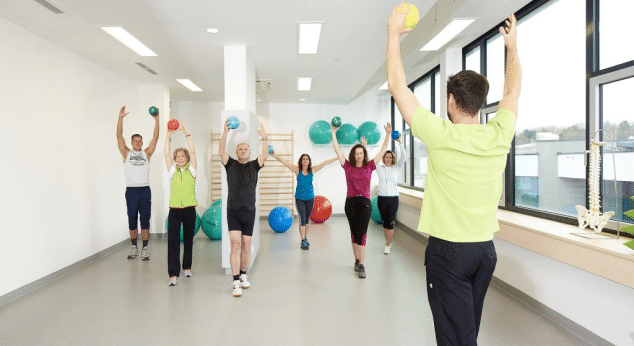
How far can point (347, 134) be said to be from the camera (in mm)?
8383

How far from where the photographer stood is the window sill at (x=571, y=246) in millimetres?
2334

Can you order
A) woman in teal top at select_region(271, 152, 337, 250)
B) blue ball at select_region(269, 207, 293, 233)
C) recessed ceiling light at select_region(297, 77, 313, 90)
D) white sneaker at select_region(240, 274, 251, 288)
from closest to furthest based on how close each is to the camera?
white sneaker at select_region(240, 274, 251, 288) → woman in teal top at select_region(271, 152, 337, 250) → recessed ceiling light at select_region(297, 77, 313, 90) → blue ball at select_region(269, 207, 293, 233)

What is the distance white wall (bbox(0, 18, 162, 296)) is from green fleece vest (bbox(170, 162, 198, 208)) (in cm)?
146

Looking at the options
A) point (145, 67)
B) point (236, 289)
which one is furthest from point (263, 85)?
point (236, 289)

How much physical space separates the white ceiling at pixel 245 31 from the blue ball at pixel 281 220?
94.5 inches

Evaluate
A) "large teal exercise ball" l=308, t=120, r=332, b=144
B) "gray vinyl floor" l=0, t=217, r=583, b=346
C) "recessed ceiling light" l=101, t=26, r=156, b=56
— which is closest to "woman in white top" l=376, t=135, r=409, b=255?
"gray vinyl floor" l=0, t=217, r=583, b=346

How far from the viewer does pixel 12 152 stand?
3.73 m

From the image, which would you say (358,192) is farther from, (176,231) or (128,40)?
(128,40)

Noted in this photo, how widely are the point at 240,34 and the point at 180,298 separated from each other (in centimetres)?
288

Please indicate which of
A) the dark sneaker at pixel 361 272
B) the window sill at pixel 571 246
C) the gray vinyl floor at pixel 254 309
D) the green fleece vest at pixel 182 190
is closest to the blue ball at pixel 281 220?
the gray vinyl floor at pixel 254 309

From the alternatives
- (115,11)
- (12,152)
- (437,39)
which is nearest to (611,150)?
(437,39)

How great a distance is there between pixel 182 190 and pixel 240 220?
770 mm

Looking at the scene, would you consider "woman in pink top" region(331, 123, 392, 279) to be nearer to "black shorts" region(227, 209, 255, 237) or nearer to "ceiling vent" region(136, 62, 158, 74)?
"black shorts" region(227, 209, 255, 237)

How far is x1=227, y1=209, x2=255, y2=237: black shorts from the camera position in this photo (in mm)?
3843
